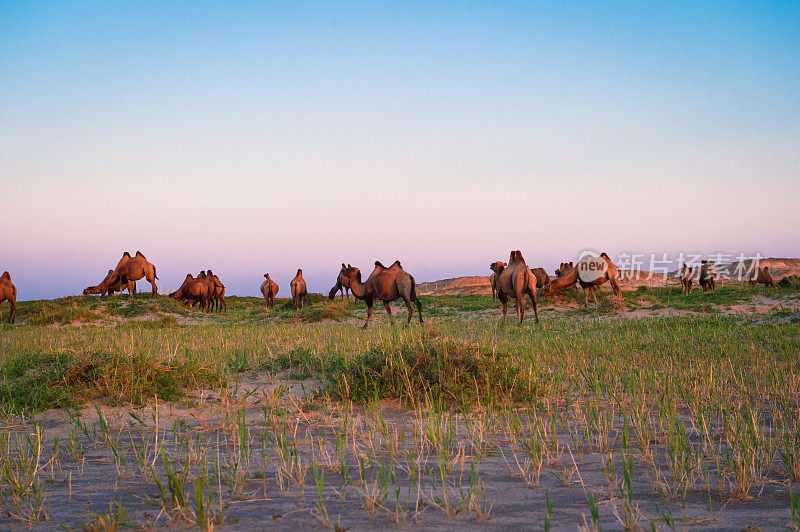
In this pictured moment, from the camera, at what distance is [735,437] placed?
382 centimetres

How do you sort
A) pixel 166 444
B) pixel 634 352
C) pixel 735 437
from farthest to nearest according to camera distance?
pixel 634 352 < pixel 166 444 < pixel 735 437

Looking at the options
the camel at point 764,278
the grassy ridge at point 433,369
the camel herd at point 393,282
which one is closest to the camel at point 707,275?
the camel herd at point 393,282

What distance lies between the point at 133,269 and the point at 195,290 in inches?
131

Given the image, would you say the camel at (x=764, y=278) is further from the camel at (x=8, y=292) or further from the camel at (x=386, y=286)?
the camel at (x=8, y=292)

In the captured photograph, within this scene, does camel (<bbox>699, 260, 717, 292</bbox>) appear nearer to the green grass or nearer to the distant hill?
the distant hill

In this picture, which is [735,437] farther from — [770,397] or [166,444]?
[166,444]

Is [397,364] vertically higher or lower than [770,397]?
higher

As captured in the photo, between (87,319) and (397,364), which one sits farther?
(87,319)

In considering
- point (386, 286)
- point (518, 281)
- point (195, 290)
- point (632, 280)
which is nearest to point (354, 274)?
point (386, 286)

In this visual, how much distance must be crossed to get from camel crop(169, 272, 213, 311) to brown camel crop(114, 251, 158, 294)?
2043mm

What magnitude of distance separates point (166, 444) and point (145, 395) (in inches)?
73.3

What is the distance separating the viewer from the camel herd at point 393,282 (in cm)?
1683

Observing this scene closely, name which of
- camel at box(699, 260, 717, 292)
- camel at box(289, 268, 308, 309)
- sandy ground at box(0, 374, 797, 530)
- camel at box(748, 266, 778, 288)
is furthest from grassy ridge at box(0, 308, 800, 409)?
camel at box(699, 260, 717, 292)

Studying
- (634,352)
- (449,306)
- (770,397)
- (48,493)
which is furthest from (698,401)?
(449,306)
